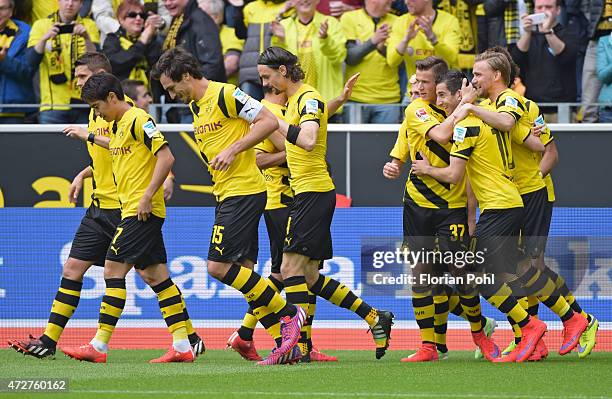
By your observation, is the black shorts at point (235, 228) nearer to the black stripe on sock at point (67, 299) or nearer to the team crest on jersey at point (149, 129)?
the team crest on jersey at point (149, 129)

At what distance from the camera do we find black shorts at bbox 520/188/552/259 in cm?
1011

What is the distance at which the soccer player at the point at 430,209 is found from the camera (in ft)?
32.7

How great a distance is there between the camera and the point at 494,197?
962 centimetres

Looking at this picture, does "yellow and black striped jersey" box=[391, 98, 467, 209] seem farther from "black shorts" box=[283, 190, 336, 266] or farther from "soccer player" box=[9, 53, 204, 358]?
"soccer player" box=[9, 53, 204, 358]

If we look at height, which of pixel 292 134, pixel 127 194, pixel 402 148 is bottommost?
pixel 127 194

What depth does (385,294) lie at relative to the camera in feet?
41.1

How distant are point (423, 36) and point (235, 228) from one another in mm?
5379

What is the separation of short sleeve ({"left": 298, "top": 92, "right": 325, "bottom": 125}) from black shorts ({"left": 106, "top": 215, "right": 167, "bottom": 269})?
5.00 ft

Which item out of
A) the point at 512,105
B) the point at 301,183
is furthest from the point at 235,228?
the point at 512,105

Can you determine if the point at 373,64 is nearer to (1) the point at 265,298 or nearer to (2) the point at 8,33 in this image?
(2) the point at 8,33

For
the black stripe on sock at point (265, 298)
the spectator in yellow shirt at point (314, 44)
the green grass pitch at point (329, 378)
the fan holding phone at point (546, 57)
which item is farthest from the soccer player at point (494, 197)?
→ the spectator in yellow shirt at point (314, 44)

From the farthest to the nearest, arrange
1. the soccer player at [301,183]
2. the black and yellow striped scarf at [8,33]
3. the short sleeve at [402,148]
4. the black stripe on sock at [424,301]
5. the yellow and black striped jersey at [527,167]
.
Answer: the black and yellow striped scarf at [8,33]
the short sleeve at [402,148]
the black stripe on sock at [424,301]
the yellow and black striped jersey at [527,167]
the soccer player at [301,183]

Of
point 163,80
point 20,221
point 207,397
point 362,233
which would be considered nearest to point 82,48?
point 20,221

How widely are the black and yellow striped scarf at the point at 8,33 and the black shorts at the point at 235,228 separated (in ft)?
20.2
